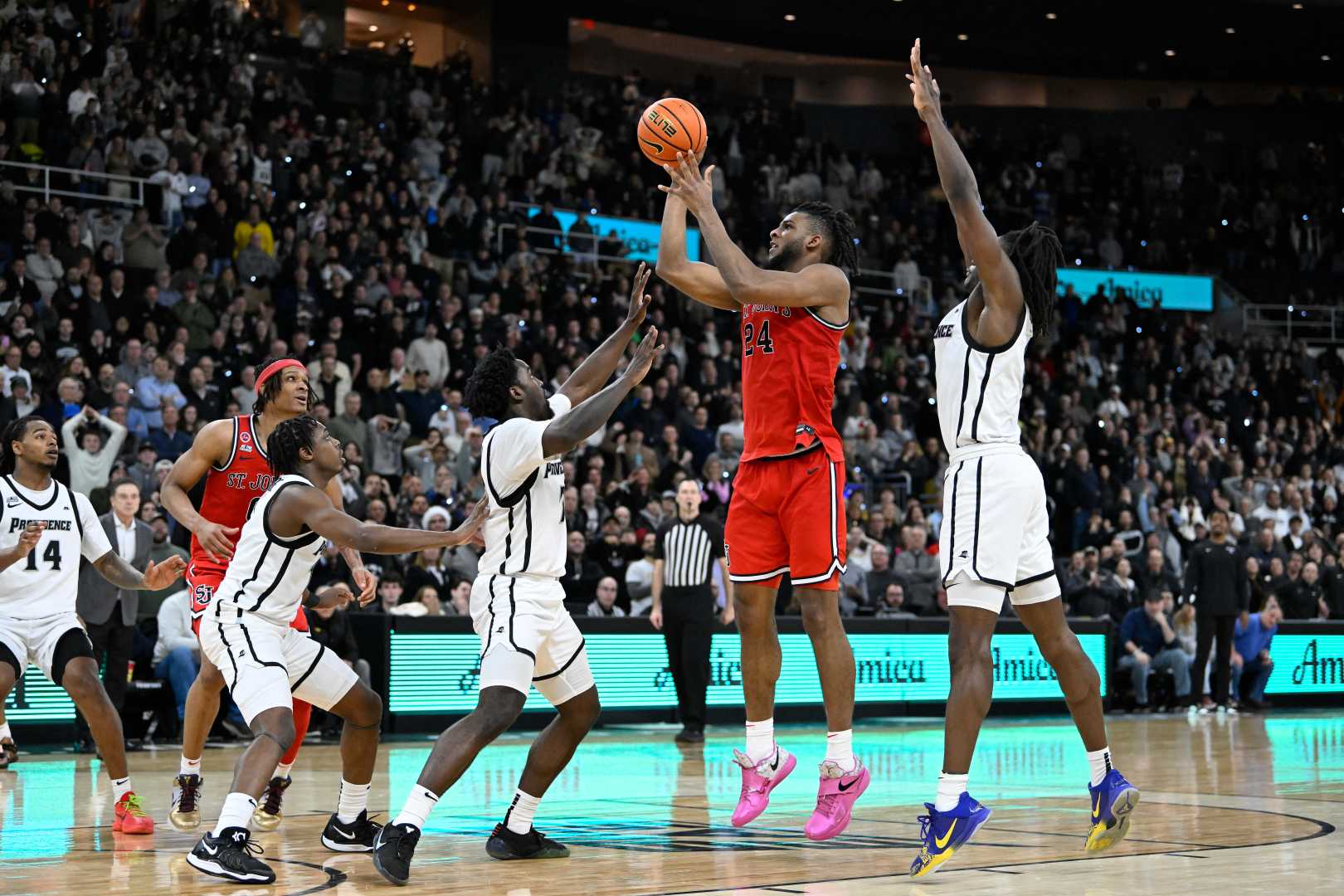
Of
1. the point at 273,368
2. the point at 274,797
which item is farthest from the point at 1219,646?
the point at 273,368

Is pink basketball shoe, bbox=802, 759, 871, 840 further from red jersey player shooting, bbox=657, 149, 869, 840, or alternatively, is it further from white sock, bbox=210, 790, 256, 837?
white sock, bbox=210, 790, 256, 837

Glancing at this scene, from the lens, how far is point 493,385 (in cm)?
687

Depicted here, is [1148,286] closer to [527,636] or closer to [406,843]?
[527,636]

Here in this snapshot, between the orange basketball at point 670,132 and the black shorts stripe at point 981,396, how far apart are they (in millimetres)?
1470

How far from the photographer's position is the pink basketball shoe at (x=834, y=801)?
6.89 m

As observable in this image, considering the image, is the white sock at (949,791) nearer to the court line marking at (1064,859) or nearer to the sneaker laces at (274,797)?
the court line marking at (1064,859)

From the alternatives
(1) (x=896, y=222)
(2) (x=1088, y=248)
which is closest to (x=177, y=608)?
(1) (x=896, y=222)

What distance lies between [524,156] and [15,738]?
48.1 feet

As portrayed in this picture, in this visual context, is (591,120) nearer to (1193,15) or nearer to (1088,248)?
(1088,248)

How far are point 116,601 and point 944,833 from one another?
8.75 metres

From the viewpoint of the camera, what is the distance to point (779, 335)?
7.09 metres

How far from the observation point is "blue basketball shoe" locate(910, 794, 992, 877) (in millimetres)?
6008

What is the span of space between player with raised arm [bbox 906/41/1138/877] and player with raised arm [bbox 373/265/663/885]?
52.2 inches

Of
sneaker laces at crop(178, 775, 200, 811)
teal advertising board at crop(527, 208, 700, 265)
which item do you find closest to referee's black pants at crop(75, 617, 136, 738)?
sneaker laces at crop(178, 775, 200, 811)
